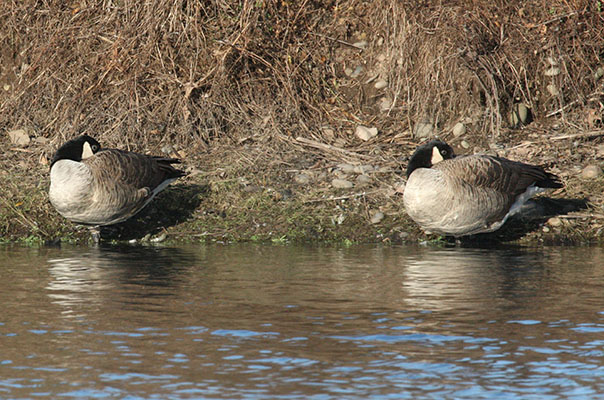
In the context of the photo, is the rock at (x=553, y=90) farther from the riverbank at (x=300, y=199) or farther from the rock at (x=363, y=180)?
the rock at (x=363, y=180)

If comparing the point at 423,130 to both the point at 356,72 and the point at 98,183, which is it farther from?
the point at 98,183

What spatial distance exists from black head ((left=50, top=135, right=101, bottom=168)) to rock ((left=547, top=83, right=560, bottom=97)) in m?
7.23

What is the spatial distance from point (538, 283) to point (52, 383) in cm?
485

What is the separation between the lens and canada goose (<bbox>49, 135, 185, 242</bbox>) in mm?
→ 11336

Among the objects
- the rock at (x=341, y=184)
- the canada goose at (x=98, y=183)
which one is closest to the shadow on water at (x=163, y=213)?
the canada goose at (x=98, y=183)

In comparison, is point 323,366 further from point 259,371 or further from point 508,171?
point 508,171

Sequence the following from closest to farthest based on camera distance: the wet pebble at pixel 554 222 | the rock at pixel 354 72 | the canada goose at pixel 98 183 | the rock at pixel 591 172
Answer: the canada goose at pixel 98 183
the wet pebble at pixel 554 222
the rock at pixel 591 172
the rock at pixel 354 72

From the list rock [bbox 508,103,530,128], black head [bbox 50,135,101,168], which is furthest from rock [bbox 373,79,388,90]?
black head [bbox 50,135,101,168]

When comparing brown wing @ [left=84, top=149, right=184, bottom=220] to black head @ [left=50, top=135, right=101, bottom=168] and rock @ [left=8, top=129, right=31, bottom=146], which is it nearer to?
black head @ [left=50, top=135, right=101, bottom=168]

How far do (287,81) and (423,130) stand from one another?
92.8 inches

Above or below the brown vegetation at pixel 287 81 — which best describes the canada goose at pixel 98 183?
below

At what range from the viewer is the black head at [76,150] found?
1173 centimetres

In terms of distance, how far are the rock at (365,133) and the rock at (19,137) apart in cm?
517

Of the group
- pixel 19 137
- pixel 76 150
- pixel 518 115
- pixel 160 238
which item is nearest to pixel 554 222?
pixel 518 115
